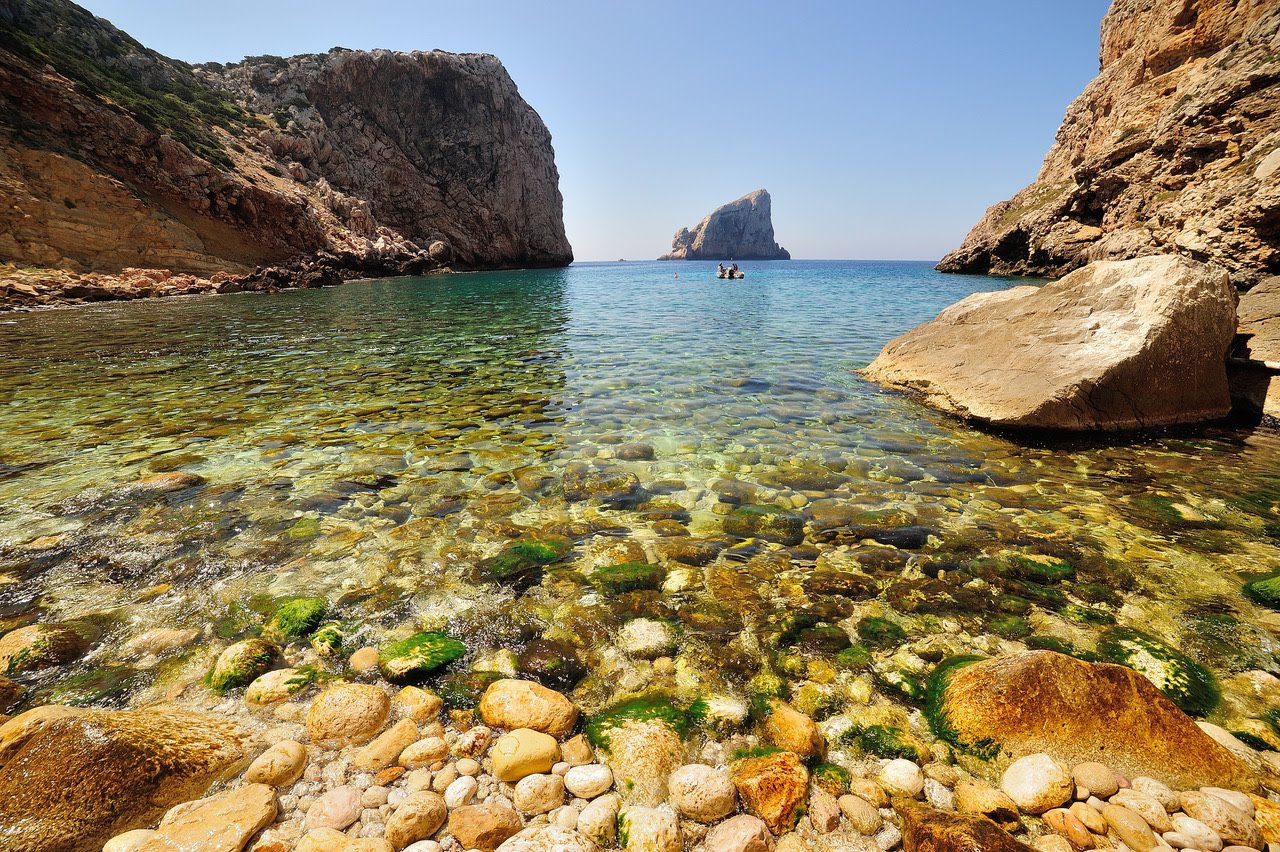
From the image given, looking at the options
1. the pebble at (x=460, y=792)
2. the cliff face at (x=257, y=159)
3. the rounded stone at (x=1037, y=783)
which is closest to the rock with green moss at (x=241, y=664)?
the pebble at (x=460, y=792)

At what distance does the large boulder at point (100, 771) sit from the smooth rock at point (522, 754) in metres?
1.24

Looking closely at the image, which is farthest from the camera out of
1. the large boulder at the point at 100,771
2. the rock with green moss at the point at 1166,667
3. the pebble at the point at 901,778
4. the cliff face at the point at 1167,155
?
the cliff face at the point at 1167,155

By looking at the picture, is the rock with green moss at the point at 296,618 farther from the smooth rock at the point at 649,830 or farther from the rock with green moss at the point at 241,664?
the smooth rock at the point at 649,830

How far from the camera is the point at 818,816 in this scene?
85.4 inches

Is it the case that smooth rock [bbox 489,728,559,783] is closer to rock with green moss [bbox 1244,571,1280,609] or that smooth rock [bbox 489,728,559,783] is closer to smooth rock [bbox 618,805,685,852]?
smooth rock [bbox 618,805,685,852]

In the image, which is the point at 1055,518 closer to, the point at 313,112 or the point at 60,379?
the point at 60,379

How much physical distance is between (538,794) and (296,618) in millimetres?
2264

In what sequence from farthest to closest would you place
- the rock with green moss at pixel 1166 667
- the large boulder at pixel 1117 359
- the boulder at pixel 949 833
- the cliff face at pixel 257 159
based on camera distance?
the cliff face at pixel 257 159
the large boulder at pixel 1117 359
the rock with green moss at pixel 1166 667
the boulder at pixel 949 833

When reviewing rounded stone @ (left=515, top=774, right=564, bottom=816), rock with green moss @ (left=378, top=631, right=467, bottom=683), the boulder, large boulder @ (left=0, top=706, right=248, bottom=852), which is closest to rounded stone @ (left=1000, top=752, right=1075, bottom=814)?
the boulder

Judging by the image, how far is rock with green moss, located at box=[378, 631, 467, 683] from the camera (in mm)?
2992

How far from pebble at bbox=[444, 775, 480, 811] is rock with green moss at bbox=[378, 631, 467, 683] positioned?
825 mm

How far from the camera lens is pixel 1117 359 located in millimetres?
6805

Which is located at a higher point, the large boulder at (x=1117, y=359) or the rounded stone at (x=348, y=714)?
the large boulder at (x=1117, y=359)

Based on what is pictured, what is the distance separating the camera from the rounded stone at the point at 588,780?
7.58 feet
